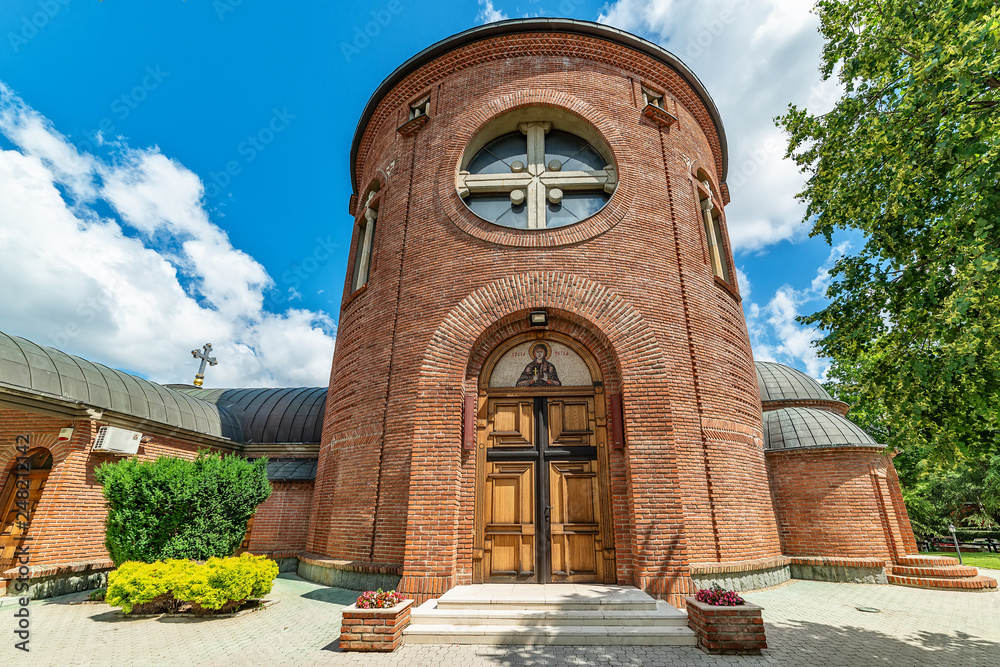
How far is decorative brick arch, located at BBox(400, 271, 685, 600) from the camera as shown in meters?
6.78

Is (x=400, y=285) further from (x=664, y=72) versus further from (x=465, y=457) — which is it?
(x=664, y=72)

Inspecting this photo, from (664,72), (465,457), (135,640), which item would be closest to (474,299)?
(465,457)

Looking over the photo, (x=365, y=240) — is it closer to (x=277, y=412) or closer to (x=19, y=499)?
(x=277, y=412)

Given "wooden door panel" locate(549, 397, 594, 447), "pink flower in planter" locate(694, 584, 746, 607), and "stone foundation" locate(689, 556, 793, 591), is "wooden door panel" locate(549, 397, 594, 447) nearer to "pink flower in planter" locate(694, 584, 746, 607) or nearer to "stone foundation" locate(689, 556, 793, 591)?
"stone foundation" locate(689, 556, 793, 591)

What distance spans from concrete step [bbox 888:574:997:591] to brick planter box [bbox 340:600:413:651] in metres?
10.4

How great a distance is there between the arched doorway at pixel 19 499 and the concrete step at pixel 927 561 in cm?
1724

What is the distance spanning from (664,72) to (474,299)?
25.2 feet

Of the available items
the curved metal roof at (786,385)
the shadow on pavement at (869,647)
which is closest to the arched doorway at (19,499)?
the shadow on pavement at (869,647)

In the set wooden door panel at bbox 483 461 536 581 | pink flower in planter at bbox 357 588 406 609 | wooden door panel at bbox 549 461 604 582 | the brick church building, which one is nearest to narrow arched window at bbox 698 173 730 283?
the brick church building

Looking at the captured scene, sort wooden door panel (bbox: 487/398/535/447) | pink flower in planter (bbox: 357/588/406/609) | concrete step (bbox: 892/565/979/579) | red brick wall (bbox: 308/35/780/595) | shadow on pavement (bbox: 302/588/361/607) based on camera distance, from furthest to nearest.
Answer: concrete step (bbox: 892/565/979/579)
wooden door panel (bbox: 487/398/535/447)
shadow on pavement (bbox: 302/588/361/607)
red brick wall (bbox: 308/35/780/595)
pink flower in planter (bbox: 357/588/406/609)

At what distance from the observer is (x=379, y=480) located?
26.2 ft

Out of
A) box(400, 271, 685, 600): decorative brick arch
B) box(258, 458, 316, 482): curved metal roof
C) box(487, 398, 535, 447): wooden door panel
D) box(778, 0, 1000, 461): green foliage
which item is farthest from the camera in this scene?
box(258, 458, 316, 482): curved metal roof

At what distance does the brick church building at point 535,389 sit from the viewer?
7305 mm

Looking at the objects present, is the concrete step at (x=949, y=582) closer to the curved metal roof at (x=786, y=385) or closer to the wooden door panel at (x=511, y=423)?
the curved metal roof at (x=786, y=385)
